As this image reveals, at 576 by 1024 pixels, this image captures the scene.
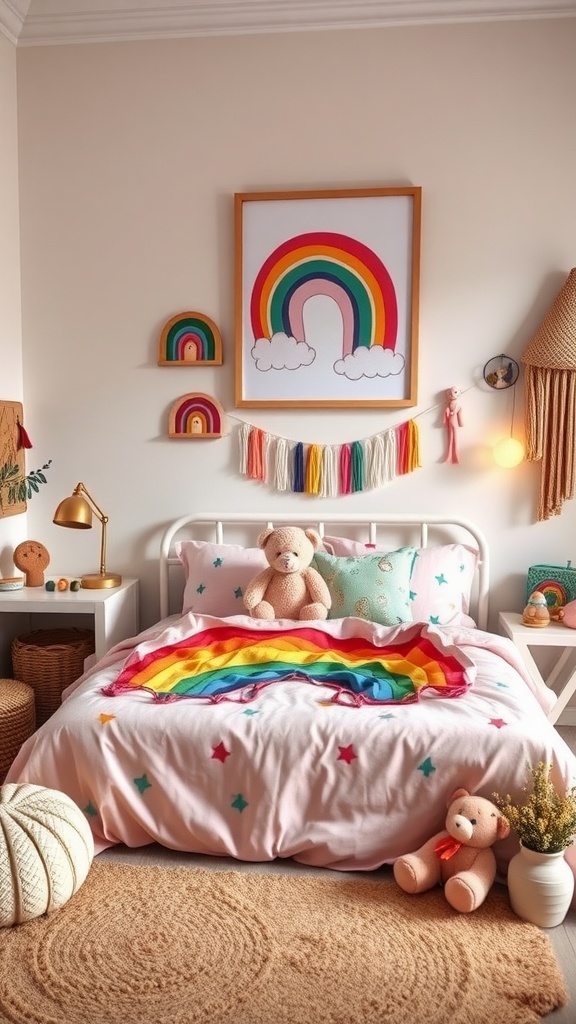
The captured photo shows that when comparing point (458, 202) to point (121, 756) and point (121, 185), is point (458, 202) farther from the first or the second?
point (121, 756)

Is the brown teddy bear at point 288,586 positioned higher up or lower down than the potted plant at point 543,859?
higher up

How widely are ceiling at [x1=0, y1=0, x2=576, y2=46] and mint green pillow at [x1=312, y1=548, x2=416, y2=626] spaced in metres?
1.99

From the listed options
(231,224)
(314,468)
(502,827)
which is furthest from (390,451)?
(502,827)

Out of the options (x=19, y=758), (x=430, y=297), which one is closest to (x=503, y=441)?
(x=430, y=297)

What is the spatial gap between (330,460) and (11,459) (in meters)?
1.25

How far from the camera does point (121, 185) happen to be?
3.36 meters

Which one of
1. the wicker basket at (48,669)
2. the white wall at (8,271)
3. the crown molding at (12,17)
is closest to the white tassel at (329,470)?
the wicker basket at (48,669)

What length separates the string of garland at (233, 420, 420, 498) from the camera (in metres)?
3.34

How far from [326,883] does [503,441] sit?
1.78m

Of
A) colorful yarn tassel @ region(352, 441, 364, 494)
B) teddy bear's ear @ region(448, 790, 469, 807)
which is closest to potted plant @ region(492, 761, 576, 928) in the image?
teddy bear's ear @ region(448, 790, 469, 807)

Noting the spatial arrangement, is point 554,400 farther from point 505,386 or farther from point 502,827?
point 502,827

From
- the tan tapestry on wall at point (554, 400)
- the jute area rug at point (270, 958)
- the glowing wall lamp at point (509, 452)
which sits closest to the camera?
the jute area rug at point (270, 958)

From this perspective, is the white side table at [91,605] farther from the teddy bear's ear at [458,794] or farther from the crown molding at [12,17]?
the crown molding at [12,17]

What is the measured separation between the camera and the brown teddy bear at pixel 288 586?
2.88 meters
